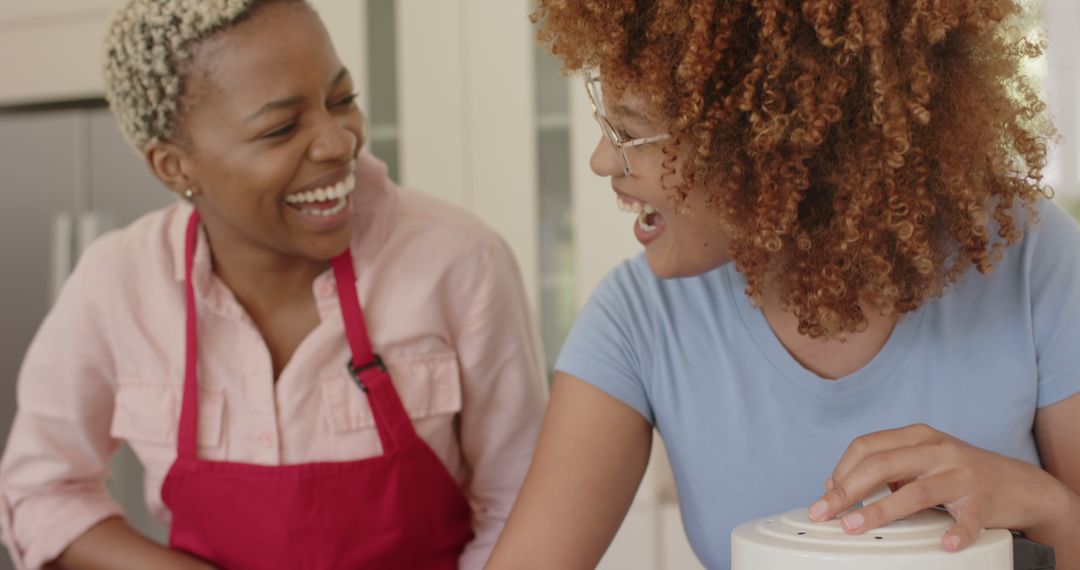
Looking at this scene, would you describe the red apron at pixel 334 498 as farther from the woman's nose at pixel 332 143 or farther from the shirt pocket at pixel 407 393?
the woman's nose at pixel 332 143

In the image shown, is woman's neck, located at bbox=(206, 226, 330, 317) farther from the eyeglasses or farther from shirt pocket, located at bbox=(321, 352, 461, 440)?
the eyeglasses

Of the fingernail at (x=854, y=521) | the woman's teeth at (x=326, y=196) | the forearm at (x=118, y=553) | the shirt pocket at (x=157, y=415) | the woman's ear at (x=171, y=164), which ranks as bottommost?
the forearm at (x=118, y=553)

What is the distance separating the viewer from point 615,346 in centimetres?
111

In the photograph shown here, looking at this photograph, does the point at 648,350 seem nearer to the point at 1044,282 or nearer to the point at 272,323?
the point at 1044,282

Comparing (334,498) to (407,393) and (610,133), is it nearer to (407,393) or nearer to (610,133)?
(407,393)

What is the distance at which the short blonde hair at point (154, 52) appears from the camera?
4.09 ft

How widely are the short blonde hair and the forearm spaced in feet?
1.52

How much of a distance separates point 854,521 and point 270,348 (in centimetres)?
86

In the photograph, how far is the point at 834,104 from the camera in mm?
881

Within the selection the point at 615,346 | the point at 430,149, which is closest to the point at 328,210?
the point at 615,346

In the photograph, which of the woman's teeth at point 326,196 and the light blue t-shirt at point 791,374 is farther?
the woman's teeth at point 326,196

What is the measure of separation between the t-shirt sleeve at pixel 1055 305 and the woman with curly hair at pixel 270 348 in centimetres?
59

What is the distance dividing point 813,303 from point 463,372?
520 mm

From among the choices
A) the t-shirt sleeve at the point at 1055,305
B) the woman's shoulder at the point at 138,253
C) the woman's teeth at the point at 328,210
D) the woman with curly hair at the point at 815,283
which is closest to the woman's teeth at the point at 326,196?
the woman's teeth at the point at 328,210
